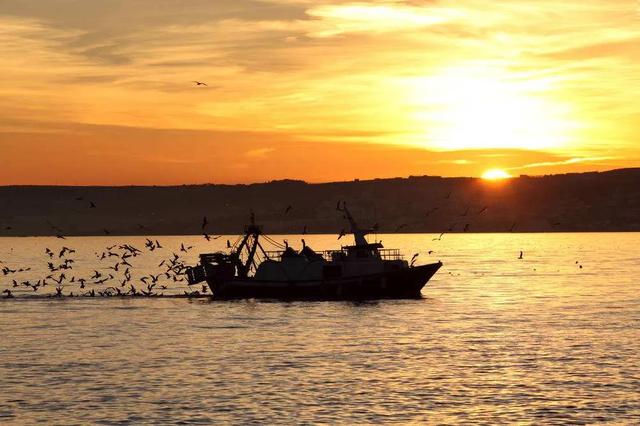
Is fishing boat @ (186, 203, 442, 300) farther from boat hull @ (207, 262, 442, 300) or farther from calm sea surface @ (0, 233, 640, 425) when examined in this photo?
calm sea surface @ (0, 233, 640, 425)

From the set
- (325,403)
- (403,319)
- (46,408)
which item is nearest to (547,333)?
(403,319)

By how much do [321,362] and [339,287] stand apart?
42336 millimetres

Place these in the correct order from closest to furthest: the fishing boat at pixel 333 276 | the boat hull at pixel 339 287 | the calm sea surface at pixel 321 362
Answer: the calm sea surface at pixel 321 362
the fishing boat at pixel 333 276
the boat hull at pixel 339 287

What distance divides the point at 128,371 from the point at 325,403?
16358mm

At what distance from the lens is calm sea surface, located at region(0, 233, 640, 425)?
164 ft

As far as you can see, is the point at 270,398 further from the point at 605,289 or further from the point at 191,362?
the point at 605,289

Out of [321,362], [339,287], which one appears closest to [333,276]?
[339,287]

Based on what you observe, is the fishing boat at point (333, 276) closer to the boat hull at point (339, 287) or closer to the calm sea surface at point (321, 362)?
the boat hull at point (339, 287)

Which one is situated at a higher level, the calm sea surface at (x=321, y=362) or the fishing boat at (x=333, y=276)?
the fishing boat at (x=333, y=276)

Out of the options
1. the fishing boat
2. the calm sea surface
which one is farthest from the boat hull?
the calm sea surface

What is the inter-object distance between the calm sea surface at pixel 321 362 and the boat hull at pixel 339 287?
68.6 inches

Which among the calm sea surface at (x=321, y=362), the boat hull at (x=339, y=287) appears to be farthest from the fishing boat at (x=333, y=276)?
the calm sea surface at (x=321, y=362)

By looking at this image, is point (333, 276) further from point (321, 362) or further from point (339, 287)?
point (321, 362)

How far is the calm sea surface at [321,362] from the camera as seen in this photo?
49875 millimetres
